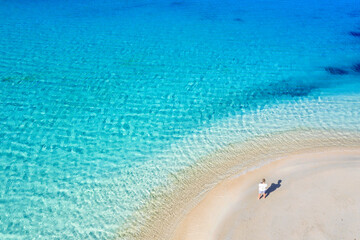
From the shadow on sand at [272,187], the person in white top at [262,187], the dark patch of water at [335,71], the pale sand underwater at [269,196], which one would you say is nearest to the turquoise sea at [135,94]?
the dark patch of water at [335,71]

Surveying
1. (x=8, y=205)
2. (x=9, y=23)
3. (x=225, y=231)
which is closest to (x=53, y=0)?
(x=9, y=23)

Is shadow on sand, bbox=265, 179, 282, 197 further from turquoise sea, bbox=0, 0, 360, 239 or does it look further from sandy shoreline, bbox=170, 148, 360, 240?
turquoise sea, bbox=0, 0, 360, 239

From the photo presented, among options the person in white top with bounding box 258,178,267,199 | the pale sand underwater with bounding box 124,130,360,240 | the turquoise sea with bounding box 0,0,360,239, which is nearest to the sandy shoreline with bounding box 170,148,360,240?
the pale sand underwater with bounding box 124,130,360,240

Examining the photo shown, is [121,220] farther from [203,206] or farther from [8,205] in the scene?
[8,205]

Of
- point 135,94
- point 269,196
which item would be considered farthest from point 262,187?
point 135,94

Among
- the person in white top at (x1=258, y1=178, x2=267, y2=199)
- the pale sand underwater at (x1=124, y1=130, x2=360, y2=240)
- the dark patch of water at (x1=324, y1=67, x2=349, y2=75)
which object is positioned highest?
the dark patch of water at (x1=324, y1=67, x2=349, y2=75)

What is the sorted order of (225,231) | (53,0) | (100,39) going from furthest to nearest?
(53,0)
(100,39)
(225,231)
